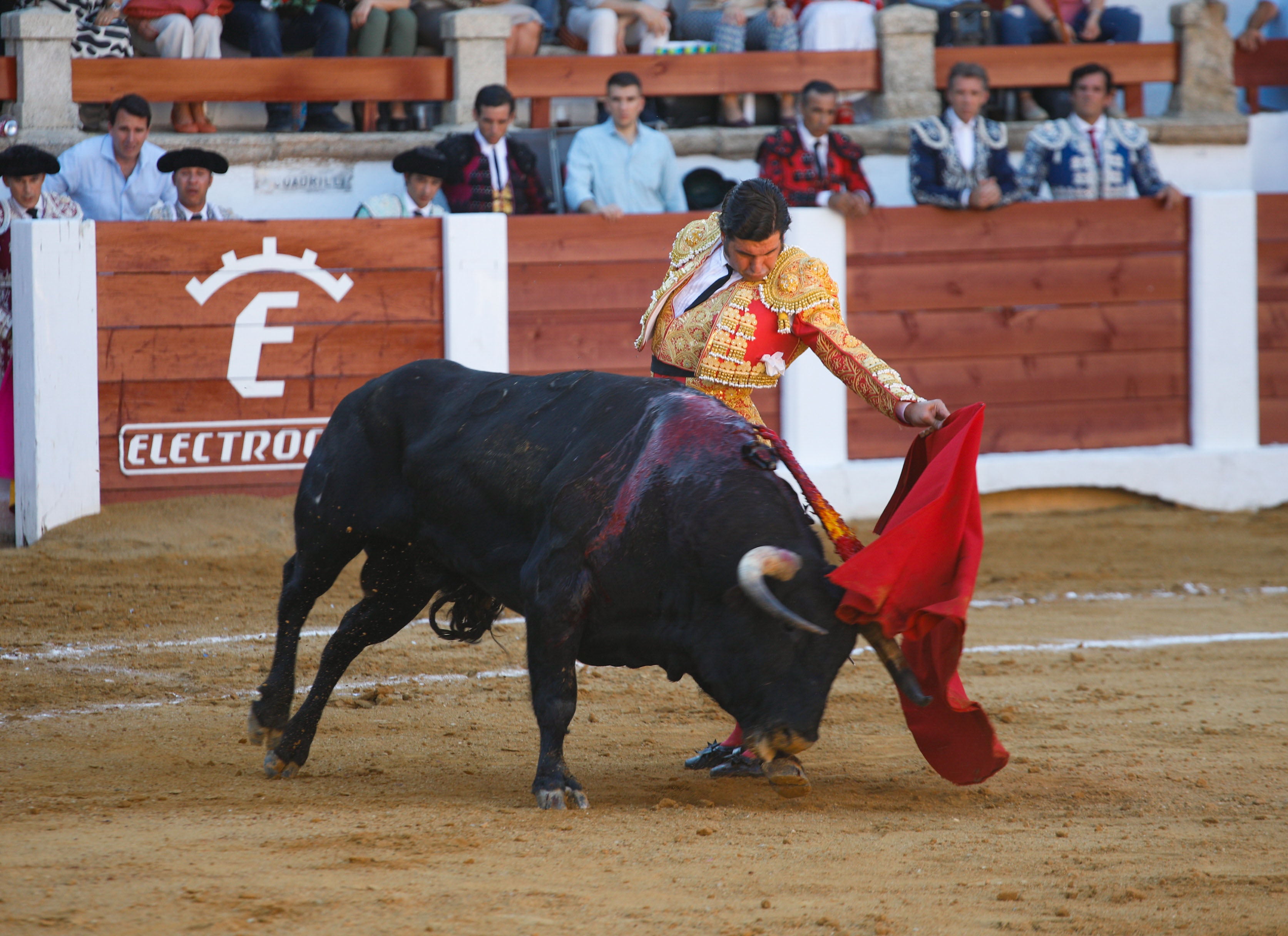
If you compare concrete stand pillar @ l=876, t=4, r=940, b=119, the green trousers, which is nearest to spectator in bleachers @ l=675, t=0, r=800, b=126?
concrete stand pillar @ l=876, t=4, r=940, b=119

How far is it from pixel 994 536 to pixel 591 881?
4.90 m

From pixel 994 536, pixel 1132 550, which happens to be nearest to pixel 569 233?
pixel 994 536

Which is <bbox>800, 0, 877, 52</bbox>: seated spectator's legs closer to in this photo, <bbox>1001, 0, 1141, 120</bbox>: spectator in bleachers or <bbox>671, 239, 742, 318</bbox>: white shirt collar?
<bbox>1001, 0, 1141, 120</bbox>: spectator in bleachers

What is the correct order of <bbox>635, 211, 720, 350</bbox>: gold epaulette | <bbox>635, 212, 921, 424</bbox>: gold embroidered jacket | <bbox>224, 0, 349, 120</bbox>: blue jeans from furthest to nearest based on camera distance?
<bbox>224, 0, 349, 120</bbox>: blue jeans
<bbox>635, 211, 720, 350</bbox>: gold epaulette
<bbox>635, 212, 921, 424</bbox>: gold embroidered jacket

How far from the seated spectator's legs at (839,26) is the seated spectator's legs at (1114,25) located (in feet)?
4.66

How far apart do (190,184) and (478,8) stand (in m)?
2.23

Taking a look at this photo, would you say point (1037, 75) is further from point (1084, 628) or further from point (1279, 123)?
point (1084, 628)

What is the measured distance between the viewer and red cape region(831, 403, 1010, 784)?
2.97 m

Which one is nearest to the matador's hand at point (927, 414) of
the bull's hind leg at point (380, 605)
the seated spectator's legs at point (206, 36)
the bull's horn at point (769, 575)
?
the bull's horn at point (769, 575)

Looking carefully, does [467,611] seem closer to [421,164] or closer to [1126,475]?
[421,164]

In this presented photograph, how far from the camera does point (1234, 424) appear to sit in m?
7.87

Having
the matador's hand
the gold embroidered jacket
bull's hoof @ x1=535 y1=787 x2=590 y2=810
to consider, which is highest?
the gold embroidered jacket

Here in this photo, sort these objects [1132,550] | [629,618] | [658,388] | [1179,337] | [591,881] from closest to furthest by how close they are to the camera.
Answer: [591,881], [629,618], [658,388], [1132,550], [1179,337]

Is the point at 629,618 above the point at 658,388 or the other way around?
the other way around
